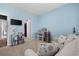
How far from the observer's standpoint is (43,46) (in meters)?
2.14

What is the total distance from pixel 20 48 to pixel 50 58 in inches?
13.9

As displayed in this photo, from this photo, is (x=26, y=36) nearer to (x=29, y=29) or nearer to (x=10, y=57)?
(x=29, y=29)

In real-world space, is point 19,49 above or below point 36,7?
below

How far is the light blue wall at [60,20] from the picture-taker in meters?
2.11

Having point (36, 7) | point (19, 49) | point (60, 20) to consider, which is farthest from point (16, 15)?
point (60, 20)

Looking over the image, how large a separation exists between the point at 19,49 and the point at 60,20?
563mm

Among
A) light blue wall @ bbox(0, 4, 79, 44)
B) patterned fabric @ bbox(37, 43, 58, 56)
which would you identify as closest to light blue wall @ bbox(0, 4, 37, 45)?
light blue wall @ bbox(0, 4, 79, 44)

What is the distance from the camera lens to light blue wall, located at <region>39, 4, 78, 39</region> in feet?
6.91

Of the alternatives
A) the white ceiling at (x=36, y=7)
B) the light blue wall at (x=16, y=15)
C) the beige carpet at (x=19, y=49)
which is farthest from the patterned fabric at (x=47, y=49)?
the white ceiling at (x=36, y=7)

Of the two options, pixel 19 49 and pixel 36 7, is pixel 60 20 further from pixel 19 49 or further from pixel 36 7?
pixel 19 49

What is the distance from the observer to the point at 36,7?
2.12 metres

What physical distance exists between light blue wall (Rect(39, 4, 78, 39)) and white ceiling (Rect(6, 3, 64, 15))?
0.16ft

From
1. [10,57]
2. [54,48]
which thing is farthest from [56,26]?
[10,57]

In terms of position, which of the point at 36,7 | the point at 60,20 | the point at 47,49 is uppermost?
the point at 36,7
